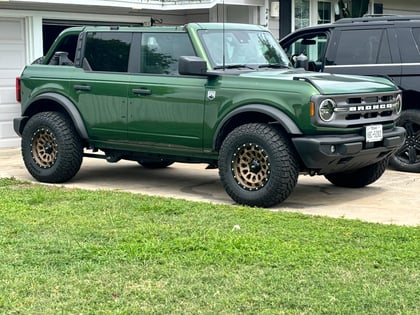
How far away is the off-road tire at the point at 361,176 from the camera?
8922mm

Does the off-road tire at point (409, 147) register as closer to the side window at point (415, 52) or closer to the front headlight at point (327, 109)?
the side window at point (415, 52)

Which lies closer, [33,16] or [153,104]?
[153,104]

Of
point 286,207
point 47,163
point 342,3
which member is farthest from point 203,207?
point 342,3

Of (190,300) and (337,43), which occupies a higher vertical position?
(337,43)

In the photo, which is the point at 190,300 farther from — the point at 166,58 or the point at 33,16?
the point at 33,16

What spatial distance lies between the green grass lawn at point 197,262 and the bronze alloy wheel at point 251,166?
390 millimetres

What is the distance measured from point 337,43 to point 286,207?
356 centimetres

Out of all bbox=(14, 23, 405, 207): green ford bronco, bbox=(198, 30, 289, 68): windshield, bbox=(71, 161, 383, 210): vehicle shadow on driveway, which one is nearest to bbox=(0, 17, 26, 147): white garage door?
bbox=(71, 161, 383, 210): vehicle shadow on driveway

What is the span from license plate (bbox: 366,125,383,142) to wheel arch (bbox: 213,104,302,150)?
29.5 inches

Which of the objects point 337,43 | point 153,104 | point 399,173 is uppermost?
point 337,43

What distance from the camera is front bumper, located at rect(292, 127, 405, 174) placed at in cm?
744

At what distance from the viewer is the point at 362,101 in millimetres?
7855

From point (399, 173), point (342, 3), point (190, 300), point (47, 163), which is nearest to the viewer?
point (190, 300)

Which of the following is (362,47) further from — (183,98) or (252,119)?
(183,98)
